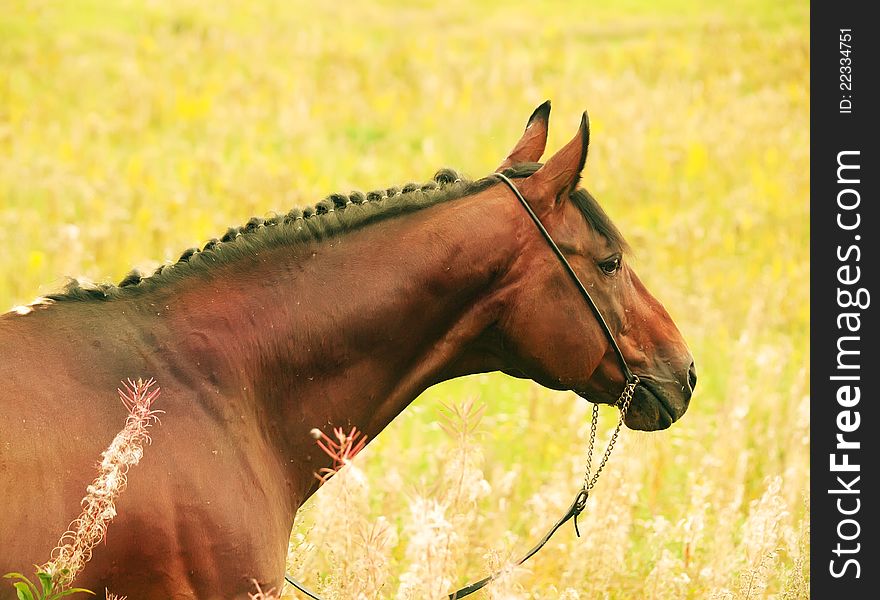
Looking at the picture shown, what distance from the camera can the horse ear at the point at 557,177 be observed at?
14.0 feet

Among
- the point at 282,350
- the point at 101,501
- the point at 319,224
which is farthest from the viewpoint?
the point at 319,224

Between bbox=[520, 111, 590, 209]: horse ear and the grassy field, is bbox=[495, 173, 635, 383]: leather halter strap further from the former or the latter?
the grassy field

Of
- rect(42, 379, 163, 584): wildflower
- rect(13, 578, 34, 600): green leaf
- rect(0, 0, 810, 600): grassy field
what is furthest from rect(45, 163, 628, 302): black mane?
rect(13, 578, 34, 600): green leaf

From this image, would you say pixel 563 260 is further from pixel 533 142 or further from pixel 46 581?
pixel 46 581

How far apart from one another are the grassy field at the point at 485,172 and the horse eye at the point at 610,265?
0.84 m

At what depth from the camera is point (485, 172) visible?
14422 mm

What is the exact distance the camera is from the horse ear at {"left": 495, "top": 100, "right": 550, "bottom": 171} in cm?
472

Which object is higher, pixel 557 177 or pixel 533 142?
pixel 533 142

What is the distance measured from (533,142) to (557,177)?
20.2 inches

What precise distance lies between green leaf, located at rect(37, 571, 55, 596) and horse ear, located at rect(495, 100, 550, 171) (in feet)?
7.99

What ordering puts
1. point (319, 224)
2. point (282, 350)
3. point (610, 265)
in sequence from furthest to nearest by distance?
point (610, 265), point (319, 224), point (282, 350)

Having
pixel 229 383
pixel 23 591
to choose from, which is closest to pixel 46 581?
pixel 23 591
